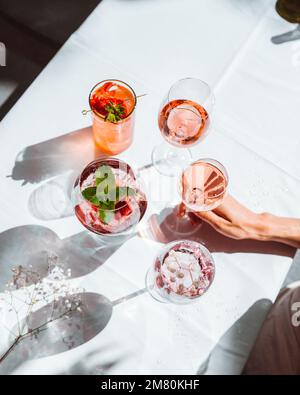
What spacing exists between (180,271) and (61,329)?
0.32m

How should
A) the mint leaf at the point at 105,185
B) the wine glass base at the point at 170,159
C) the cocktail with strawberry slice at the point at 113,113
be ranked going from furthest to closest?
1. the wine glass base at the point at 170,159
2. the cocktail with strawberry slice at the point at 113,113
3. the mint leaf at the point at 105,185

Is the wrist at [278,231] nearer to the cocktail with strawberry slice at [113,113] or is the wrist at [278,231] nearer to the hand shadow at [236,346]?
the hand shadow at [236,346]

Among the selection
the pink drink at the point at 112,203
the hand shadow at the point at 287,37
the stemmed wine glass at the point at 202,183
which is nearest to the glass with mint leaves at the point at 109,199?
the pink drink at the point at 112,203

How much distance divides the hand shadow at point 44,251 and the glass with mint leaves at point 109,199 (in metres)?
0.05

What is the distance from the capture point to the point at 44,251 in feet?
4.06

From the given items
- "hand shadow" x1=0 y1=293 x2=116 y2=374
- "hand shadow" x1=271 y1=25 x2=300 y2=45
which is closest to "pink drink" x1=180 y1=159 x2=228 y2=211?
"hand shadow" x1=0 y1=293 x2=116 y2=374

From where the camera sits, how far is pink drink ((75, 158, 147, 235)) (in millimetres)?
1115

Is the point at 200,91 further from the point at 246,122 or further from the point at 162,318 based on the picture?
the point at 162,318

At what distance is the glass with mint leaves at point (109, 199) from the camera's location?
1111 mm

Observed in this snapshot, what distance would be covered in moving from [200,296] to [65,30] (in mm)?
1242

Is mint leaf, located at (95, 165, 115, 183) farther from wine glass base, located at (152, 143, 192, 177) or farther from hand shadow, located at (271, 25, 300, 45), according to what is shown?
hand shadow, located at (271, 25, 300, 45)

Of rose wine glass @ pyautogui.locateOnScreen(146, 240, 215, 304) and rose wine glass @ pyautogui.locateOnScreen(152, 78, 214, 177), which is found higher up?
rose wine glass @ pyautogui.locateOnScreen(152, 78, 214, 177)

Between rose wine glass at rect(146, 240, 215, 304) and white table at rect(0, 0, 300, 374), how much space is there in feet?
0.15
